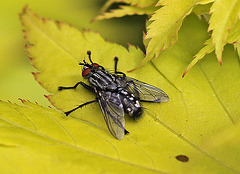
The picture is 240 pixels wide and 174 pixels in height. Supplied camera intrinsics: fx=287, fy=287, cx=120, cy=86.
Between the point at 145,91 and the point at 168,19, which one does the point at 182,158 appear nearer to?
the point at 145,91

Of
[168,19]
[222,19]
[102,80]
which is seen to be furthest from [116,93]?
[222,19]

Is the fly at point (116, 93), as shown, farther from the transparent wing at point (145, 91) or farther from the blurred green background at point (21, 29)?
the blurred green background at point (21, 29)

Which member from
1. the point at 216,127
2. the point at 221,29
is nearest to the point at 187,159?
the point at 216,127

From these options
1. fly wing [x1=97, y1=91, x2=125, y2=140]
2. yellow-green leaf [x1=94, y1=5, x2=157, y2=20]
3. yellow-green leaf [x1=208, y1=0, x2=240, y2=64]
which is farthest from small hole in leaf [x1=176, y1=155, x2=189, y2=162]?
yellow-green leaf [x1=94, y1=5, x2=157, y2=20]

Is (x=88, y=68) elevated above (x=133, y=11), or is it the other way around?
(x=133, y=11)

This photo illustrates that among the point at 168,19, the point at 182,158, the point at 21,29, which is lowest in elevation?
the point at 182,158

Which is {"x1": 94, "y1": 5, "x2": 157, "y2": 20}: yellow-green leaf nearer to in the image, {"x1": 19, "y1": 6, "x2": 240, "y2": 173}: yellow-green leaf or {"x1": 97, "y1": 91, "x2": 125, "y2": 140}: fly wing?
{"x1": 19, "y1": 6, "x2": 240, "y2": 173}: yellow-green leaf

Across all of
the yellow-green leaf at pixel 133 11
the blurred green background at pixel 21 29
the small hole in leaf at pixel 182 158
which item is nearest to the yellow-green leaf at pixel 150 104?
the small hole in leaf at pixel 182 158
